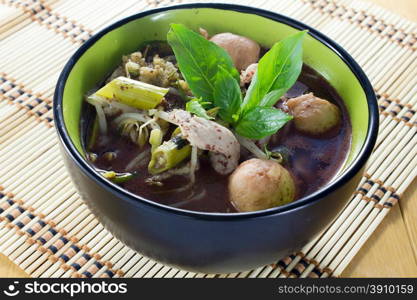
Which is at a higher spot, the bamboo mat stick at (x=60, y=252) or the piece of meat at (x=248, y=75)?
the piece of meat at (x=248, y=75)

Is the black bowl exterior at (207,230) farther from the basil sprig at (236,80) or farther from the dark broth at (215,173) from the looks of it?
the basil sprig at (236,80)

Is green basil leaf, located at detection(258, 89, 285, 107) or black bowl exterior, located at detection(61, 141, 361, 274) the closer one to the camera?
black bowl exterior, located at detection(61, 141, 361, 274)

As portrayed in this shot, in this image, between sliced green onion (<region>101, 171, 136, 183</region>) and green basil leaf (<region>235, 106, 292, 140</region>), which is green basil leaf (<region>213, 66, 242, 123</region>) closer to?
green basil leaf (<region>235, 106, 292, 140</region>)

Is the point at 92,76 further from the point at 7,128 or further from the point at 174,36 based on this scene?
the point at 7,128

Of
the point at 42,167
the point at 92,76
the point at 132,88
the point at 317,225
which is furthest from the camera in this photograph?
the point at 42,167

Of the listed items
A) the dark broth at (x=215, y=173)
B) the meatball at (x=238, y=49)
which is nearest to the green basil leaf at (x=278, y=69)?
the dark broth at (x=215, y=173)

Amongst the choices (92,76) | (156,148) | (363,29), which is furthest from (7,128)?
(363,29)

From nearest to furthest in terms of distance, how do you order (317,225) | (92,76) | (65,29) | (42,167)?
(317,225) < (92,76) < (42,167) < (65,29)

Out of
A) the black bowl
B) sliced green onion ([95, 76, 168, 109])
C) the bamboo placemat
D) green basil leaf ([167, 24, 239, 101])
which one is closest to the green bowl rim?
the black bowl
